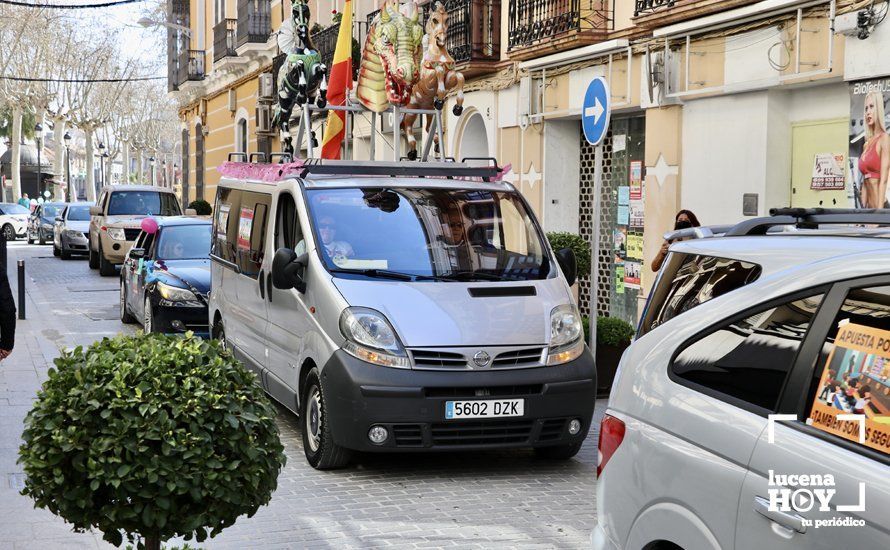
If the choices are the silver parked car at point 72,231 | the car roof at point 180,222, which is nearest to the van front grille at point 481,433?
the car roof at point 180,222

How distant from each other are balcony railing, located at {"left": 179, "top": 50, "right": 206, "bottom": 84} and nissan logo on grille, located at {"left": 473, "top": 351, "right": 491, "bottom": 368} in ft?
118

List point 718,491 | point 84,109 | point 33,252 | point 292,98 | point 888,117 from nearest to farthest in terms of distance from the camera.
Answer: point 718,491, point 888,117, point 292,98, point 33,252, point 84,109

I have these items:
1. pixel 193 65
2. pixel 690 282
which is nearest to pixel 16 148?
pixel 193 65

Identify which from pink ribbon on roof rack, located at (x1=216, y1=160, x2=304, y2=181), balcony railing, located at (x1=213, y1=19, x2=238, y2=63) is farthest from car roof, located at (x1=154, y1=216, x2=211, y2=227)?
balcony railing, located at (x1=213, y1=19, x2=238, y2=63)

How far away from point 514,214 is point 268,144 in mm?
25879

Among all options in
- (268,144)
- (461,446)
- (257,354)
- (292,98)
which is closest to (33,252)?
(268,144)

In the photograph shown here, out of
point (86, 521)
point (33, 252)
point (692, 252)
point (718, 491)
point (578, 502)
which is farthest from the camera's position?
point (33, 252)

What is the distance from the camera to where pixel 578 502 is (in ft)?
23.2

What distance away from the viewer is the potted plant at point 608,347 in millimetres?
10641

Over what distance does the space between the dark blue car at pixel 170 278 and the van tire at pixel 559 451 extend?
5907 mm

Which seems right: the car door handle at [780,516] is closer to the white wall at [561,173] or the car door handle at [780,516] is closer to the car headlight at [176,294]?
the car headlight at [176,294]

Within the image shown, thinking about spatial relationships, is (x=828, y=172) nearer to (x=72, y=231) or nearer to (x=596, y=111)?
(x=596, y=111)

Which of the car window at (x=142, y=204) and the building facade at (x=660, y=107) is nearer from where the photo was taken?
the building facade at (x=660, y=107)

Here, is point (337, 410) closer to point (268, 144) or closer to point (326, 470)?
point (326, 470)
